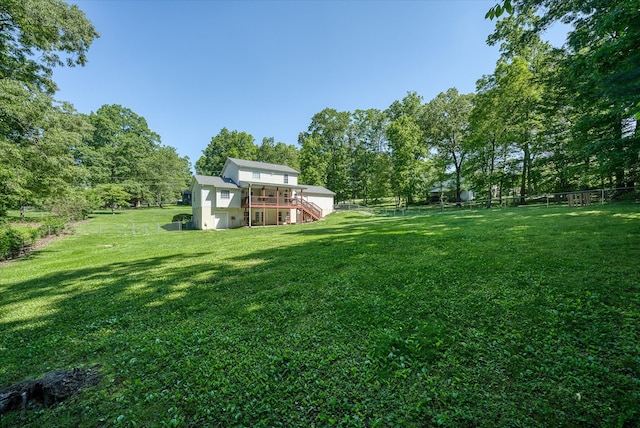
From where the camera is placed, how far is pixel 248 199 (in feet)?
82.4

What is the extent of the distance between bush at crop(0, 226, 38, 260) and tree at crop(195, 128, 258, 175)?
36553mm

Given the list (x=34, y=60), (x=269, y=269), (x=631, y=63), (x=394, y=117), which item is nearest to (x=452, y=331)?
(x=269, y=269)

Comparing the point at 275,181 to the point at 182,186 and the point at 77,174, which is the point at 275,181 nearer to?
the point at 77,174

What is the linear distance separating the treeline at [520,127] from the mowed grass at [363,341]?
9.25ft

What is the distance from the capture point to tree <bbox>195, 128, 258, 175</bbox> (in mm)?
49091

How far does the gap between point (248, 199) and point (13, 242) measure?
15.3 meters

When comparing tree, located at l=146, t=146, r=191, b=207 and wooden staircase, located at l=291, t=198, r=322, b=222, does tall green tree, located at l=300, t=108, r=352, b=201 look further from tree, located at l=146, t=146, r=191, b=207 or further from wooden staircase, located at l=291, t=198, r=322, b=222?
tree, located at l=146, t=146, r=191, b=207

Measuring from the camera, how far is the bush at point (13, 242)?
1185 centimetres

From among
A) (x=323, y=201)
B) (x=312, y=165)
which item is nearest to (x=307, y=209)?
(x=323, y=201)

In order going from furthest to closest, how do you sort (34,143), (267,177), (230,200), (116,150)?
(116,150) → (267,177) → (230,200) → (34,143)

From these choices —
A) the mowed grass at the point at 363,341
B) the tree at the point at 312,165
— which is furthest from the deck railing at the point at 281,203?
the mowed grass at the point at 363,341

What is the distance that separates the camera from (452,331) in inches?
139

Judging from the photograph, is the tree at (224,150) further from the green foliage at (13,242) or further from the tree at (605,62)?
the tree at (605,62)

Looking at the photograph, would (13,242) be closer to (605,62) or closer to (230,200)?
(230,200)
